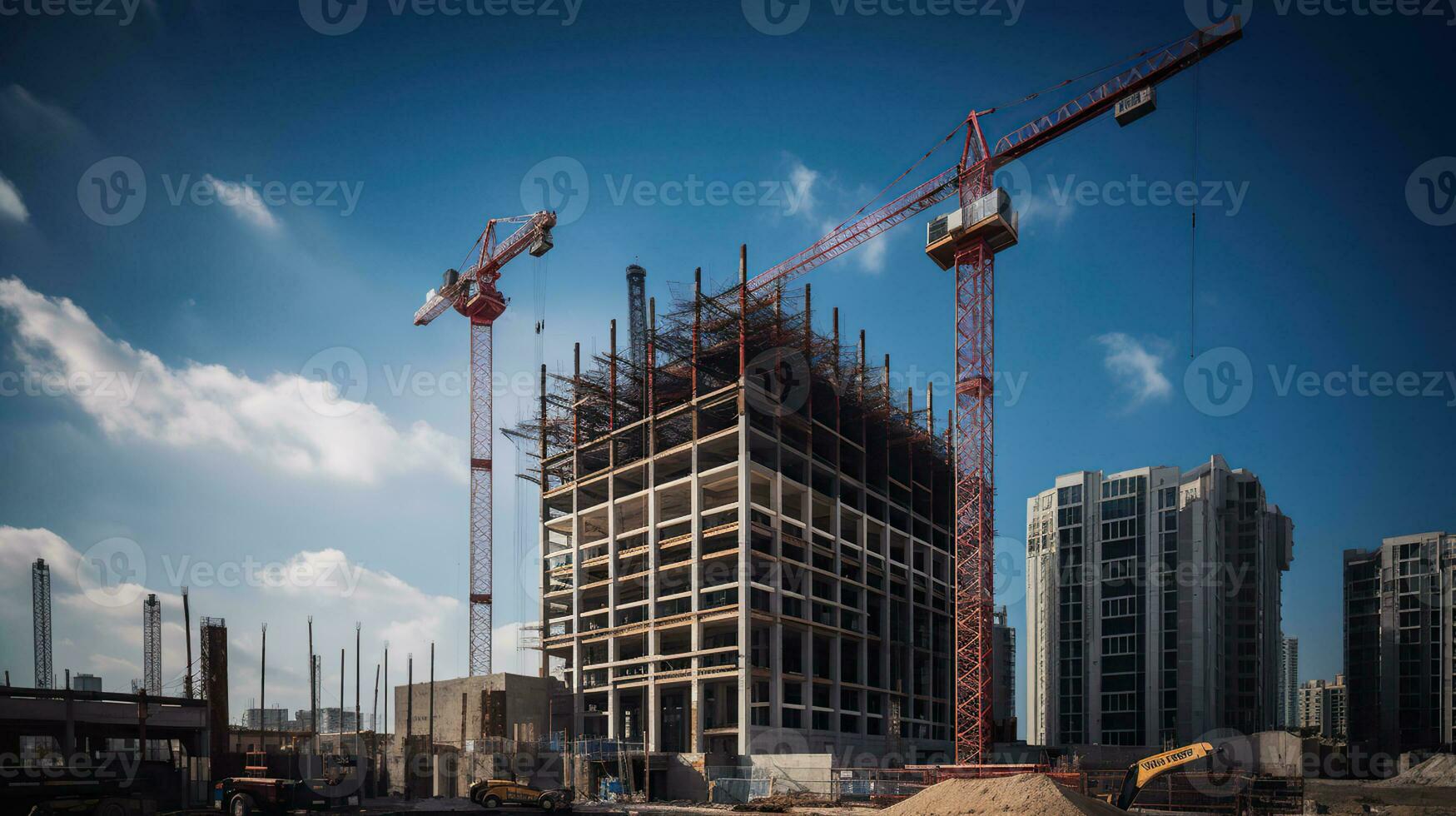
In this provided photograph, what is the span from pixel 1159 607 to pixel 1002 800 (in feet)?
196

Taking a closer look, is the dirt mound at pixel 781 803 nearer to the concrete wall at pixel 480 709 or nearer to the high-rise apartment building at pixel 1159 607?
the concrete wall at pixel 480 709

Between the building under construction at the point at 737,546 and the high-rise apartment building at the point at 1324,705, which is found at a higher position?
the building under construction at the point at 737,546

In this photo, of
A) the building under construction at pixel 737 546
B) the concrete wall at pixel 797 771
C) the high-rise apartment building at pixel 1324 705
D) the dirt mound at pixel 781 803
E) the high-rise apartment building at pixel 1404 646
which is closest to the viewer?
the dirt mound at pixel 781 803

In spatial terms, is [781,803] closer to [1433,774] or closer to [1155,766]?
[1155,766]

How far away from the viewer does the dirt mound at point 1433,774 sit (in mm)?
69000

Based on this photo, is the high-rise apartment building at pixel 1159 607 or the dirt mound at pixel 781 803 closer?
the dirt mound at pixel 781 803

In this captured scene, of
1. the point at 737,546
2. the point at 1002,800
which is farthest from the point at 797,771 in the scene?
the point at 1002,800

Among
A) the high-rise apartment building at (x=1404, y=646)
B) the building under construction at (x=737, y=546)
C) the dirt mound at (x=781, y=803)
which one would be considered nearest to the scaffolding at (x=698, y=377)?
the building under construction at (x=737, y=546)

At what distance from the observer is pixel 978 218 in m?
68.1

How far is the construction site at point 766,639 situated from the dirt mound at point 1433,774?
19.1 inches

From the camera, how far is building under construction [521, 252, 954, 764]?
6731 centimetres

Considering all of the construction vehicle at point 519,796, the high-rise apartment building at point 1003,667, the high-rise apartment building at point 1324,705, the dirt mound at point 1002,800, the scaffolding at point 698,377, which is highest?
the scaffolding at point 698,377

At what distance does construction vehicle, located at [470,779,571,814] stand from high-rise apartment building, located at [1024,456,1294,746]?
5959cm

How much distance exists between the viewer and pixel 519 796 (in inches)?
1716
